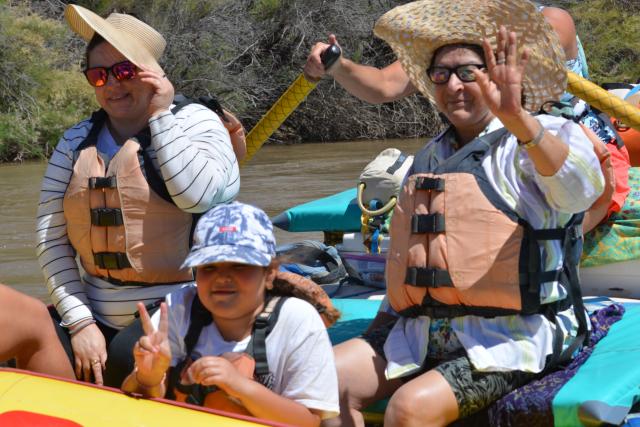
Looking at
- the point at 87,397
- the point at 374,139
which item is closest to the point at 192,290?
the point at 87,397

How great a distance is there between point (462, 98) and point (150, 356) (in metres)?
0.92

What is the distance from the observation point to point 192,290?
2268 mm

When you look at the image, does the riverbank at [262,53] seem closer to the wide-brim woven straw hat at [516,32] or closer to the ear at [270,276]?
the wide-brim woven straw hat at [516,32]

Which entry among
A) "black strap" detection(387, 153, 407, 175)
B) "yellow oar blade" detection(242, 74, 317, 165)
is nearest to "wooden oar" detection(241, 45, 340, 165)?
"yellow oar blade" detection(242, 74, 317, 165)

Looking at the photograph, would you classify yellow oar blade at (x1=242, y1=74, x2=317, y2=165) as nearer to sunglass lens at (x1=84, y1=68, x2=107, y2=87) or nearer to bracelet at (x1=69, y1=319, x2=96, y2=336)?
sunglass lens at (x1=84, y1=68, x2=107, y2=87)

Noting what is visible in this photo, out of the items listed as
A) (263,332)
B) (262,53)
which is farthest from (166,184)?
(262,53)

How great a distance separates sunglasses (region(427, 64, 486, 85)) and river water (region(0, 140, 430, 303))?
3.50 meters

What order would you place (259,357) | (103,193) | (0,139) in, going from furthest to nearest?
1. (0,139)
2. (103,193)
3. (259,357)

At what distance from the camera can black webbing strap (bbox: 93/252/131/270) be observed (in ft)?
8.42

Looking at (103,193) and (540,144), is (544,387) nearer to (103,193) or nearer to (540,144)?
(540,144)

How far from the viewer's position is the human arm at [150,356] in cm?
194

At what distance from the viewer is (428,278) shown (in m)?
2.27

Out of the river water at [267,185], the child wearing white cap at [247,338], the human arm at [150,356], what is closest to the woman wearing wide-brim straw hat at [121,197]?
the child wearing white cap at [247,338]

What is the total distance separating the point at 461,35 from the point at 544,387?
2.75 feet
